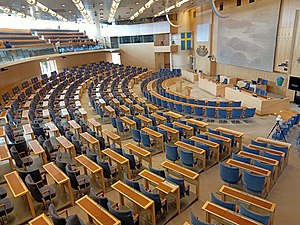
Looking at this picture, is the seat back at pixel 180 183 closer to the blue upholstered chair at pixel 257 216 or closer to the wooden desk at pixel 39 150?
the blue upholstered chair at pixel 257 216

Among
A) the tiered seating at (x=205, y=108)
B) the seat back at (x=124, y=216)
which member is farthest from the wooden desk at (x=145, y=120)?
the seat back at (x=124, y=216)

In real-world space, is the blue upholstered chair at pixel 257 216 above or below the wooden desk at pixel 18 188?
below

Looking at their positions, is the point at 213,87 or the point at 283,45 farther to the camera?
the point at 213,87

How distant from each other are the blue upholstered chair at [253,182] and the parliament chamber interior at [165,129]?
27mm

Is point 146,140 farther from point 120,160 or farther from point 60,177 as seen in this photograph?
point 60,177

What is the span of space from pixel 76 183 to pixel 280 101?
1182cm

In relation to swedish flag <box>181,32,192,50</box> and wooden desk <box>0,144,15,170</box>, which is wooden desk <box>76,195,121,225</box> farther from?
swedish flag <box>181,32,192,50</box>

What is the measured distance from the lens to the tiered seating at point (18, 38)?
20.1 m

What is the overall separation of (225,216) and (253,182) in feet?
5.87

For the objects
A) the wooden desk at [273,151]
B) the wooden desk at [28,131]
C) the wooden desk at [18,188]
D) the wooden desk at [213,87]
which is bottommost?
the wooden desk at [213,87]

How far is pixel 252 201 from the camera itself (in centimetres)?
523

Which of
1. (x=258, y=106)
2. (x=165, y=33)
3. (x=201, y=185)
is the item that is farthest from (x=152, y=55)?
(x=201, y=185)

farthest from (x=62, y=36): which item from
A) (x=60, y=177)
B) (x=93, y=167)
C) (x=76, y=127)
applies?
(x=60, y=177)

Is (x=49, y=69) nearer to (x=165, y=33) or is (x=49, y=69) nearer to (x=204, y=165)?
(x=165, y=33)
